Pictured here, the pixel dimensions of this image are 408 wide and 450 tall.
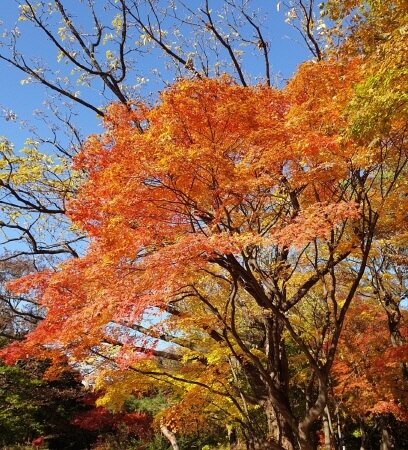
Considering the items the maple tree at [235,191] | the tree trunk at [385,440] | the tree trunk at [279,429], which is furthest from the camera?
the tree trunk at [385,440]

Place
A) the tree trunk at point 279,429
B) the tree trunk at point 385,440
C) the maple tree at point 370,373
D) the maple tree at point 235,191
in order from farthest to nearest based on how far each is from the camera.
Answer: the tree trunk at point 385,440 → the maple tree at point 370,373 → the tree trunk at point 279,429 → the maple tree at point 235,191

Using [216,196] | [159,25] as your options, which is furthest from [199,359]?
[159,25]

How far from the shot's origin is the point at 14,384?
16.3 metres

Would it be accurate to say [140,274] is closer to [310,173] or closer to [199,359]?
[310,173]

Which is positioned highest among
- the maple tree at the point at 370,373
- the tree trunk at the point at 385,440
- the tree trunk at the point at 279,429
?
the maple tree at the point at 370,373

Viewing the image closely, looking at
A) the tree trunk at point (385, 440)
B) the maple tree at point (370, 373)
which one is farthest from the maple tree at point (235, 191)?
the tree trunk at point (385, 440)

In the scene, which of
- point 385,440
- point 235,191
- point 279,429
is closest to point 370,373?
point 385,440

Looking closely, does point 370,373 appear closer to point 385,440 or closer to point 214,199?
point 385,440

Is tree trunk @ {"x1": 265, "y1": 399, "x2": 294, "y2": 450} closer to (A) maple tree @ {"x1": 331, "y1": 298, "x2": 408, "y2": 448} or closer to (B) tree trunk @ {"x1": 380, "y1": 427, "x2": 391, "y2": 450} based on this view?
(A) maple tree @ {"x1": 331, "y1": 298, "x2": 408, "y2": 448}

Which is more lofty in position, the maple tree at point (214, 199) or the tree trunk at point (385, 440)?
the maple tree at point (214, 199)

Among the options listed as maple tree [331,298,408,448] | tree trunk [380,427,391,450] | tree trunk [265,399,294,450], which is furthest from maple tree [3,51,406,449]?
tree trunk [380,427,391,450]

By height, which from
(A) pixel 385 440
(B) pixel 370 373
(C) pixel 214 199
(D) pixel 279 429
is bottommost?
(A) pixel 385 440

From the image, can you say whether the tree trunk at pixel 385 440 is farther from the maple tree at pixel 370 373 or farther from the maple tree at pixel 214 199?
the maple tree at pixel 214 199

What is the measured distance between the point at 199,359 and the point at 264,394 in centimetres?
208
